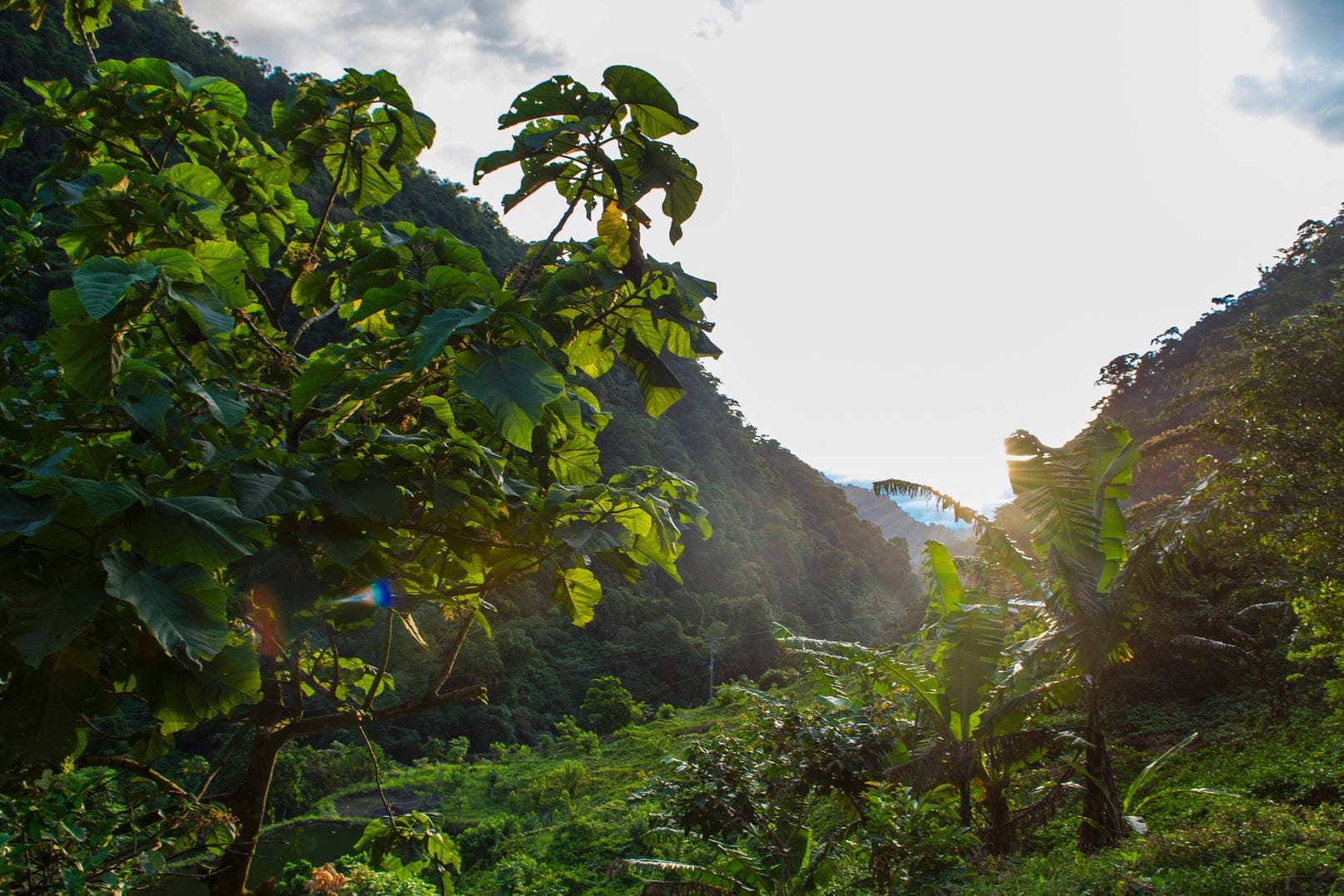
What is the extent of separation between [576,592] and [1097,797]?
6.47 m

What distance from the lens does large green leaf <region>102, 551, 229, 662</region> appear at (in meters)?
0.92

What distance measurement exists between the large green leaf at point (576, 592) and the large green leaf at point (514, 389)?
859 millimetres

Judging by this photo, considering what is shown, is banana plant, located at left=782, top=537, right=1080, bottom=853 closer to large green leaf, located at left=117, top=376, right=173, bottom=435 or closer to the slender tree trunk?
the slender tree trunk

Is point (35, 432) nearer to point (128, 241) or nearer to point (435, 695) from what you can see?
point (128, 241)

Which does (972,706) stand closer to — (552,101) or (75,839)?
(75,839)

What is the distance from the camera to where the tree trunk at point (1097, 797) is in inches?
250

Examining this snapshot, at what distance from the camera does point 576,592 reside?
205cm

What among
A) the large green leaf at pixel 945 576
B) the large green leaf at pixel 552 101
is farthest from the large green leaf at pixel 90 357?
the large green leaf at pixel 945 576

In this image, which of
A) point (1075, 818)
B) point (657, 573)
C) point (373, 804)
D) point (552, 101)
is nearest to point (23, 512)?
point (552, 101)

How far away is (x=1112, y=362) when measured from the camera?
2794 centimetres

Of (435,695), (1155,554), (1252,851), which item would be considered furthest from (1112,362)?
(435,695)

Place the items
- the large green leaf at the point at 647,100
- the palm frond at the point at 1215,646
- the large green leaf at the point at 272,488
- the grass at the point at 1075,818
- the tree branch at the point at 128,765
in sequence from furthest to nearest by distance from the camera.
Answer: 1. the palm frond at the point at 1215,646
2. the grass at the point at 1075,818
3. the tree branch at the point at 128,765
4. the large green leaf at the point at 647,100
5. the large green leaf at the point at 272,488

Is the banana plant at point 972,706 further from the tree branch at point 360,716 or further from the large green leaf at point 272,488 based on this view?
the large green leaf at point 272,488

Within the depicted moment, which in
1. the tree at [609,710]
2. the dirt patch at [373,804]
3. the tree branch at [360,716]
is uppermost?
the tree branch at [360,716]
